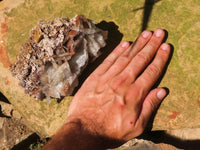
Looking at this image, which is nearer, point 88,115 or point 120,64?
point 88,115

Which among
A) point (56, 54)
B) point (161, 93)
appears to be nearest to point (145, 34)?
point (161, 93)

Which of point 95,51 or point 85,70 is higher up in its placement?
point 95,51

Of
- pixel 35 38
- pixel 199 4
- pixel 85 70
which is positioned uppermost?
pixel 35 38

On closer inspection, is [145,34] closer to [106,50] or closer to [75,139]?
[106,50]

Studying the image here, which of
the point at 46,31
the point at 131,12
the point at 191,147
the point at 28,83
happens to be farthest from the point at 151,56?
the point at 191,147

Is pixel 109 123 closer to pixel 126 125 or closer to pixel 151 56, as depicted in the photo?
pixel 126 125

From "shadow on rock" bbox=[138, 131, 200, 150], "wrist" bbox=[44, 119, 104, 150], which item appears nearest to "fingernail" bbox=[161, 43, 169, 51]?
"wrist" bbox=[44, 119, 104, 150]

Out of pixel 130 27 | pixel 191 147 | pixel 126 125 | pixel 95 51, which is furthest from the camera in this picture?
pixel 191 147

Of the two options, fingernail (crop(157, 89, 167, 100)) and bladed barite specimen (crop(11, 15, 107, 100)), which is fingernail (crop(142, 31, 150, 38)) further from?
fingernail (crop(157, 89, 167, 100))
